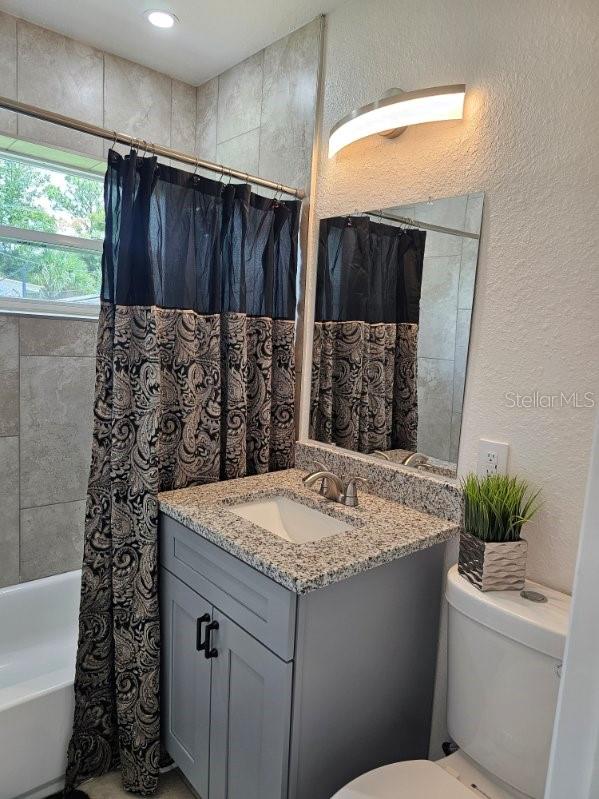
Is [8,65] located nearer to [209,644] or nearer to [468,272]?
[468,272]

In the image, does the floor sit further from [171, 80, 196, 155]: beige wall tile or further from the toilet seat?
[171, 80, 196, 155]: beige wall tile

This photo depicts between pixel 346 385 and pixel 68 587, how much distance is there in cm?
153

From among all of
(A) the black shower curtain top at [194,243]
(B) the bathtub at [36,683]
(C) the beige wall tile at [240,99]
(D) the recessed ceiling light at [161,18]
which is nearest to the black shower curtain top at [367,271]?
(A) the black shower curtain top at [194,243]

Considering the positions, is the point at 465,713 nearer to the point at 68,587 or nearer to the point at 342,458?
the point at 342,458

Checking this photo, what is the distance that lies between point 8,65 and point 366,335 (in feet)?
5.50

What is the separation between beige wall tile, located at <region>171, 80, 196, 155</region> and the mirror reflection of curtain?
3.32 feet

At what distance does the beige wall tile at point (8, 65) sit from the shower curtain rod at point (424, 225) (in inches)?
55.5

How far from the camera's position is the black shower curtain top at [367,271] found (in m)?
1.64

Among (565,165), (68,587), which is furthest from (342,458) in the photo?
(68,587)

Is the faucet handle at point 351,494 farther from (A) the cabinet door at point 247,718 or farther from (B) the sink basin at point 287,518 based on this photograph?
(A) the cabinet door at point 247,718

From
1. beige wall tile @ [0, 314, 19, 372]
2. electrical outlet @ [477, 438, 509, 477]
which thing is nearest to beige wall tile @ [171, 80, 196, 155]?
beige wall tile @ [0, 314, 19, 372]

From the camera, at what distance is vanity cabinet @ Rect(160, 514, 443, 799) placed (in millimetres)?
1232

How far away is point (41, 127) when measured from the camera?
81.0 inches

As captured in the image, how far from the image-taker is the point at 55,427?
2244 millimetres
